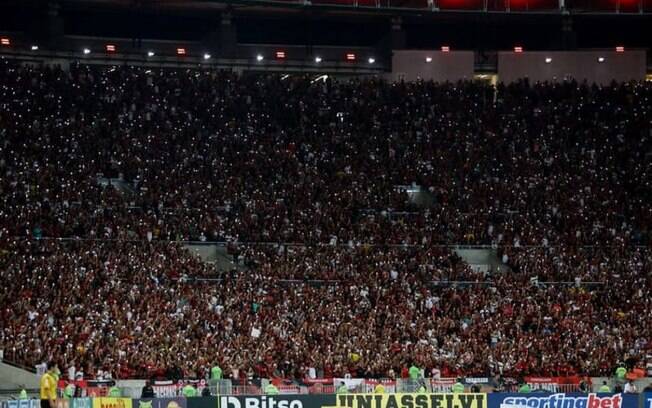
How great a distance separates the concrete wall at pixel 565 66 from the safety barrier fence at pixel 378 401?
3516cm

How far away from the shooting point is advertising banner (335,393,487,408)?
106 ft

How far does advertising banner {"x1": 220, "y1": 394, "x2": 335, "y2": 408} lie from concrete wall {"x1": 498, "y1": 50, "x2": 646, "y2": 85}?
3802cm

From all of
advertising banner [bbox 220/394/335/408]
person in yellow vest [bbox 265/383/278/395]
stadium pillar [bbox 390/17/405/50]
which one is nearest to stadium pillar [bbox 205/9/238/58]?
stadium pillar [bbox 390/17/405/50]

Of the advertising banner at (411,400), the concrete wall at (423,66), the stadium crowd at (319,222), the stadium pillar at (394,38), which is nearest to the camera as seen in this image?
the advertising banner at (411,400)

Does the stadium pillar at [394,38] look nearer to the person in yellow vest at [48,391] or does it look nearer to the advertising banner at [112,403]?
the advertising banner at [112,403]

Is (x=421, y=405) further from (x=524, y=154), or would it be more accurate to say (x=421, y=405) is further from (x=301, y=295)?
(x=524, y=154)

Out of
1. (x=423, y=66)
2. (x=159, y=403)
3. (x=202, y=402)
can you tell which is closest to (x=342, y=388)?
(x=202, y=402)

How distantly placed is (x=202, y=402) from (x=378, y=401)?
455 cm

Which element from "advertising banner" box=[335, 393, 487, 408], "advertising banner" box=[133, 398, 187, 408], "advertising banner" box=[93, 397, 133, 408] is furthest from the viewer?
"advertising banner" box=[335, 393, 487, 408]

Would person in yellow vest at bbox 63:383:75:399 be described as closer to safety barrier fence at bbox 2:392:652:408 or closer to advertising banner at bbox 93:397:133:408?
safety barrier fence at bbox 2:392:652:408

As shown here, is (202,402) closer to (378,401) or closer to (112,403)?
(112,403)

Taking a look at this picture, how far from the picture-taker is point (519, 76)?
221ft

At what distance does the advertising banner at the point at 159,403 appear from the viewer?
31625 millimetres

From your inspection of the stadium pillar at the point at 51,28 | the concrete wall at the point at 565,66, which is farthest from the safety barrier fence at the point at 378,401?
the concrete wall at the point at 565,66
